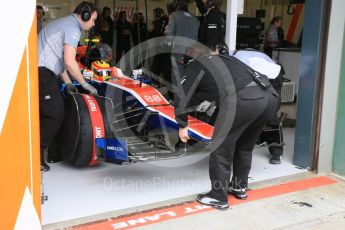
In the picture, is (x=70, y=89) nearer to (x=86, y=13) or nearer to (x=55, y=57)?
(x=55, y=57)

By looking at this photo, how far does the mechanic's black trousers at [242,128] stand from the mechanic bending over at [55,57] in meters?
1.53

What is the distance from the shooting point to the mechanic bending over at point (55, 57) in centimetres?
420

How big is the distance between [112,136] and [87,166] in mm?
587

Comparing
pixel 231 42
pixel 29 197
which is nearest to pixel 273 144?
pixel 231 42

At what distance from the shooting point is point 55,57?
4.26 meters

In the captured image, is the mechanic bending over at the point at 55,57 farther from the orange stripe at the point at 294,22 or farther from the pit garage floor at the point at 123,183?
the orange stripe at the point at 294,22

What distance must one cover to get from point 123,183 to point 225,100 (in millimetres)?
1380

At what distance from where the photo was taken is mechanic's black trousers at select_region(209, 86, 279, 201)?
12.4 ft

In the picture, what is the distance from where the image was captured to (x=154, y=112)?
4.64 meters

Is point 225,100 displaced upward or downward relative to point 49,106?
upward

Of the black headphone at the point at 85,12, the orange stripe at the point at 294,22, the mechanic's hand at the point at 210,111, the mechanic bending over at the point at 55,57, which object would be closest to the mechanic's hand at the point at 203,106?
the mechanic's hand at the point at 210,111

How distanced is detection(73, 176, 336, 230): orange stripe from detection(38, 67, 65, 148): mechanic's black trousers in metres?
1.17

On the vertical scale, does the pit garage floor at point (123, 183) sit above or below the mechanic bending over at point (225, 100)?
below

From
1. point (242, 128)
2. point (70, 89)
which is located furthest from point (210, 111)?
point (70, 89)
